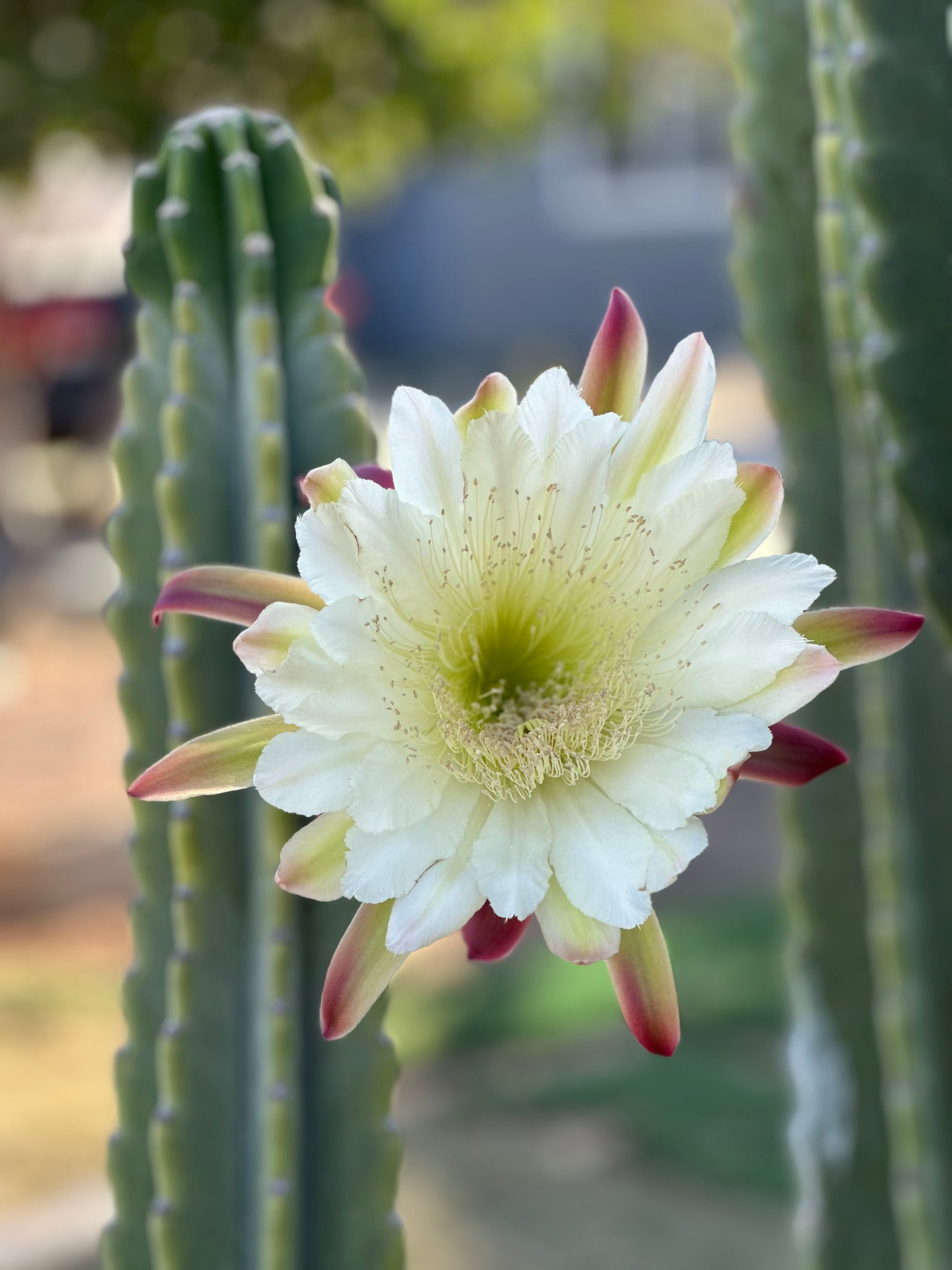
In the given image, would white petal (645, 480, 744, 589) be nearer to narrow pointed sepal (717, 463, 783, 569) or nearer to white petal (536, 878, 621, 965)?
narrow pointed sepal (717, 463, 783, 569)

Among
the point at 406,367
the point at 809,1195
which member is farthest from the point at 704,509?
the point at 406,367

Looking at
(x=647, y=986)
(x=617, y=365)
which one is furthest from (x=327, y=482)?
(x=647, y=986)

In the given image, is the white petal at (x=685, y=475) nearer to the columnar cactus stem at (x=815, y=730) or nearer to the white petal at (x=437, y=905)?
the white petal at (x=437, y=905)

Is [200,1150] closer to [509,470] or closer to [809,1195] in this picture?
[509,470]

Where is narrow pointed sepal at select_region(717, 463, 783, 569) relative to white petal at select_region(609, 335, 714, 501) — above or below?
below

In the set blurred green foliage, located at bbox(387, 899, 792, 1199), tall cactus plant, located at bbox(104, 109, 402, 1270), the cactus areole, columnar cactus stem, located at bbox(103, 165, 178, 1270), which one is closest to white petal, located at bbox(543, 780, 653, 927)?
the cactus areole

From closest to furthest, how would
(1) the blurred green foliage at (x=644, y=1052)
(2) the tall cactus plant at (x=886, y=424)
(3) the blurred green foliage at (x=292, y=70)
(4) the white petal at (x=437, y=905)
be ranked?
(4) the white petal at (x=437, y=905) < (2) the tall cactus plant at (x=886, y=424) < (1) the blurred green foliage at (x=644, y=1052) < (3) the blurred green foliage at (x=292, y=70)

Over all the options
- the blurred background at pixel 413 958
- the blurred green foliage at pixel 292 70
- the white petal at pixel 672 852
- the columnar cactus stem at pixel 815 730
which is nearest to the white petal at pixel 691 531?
the white petal at pixel 672 852

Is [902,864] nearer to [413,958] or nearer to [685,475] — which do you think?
[685,475]
